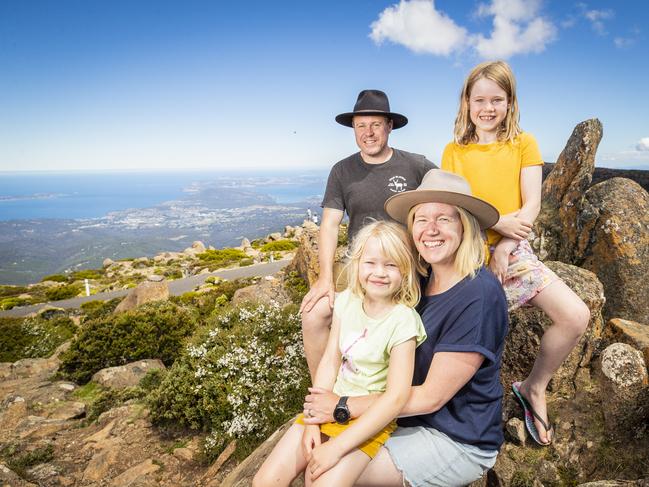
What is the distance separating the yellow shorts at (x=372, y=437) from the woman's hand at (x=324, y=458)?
16 centimetres

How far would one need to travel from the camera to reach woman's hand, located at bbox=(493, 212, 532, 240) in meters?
3.27

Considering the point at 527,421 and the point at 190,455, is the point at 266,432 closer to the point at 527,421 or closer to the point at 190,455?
the point at 190,455

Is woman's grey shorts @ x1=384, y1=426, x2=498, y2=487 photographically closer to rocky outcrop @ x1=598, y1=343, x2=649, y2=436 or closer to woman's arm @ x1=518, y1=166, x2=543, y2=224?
rocky outcrop @ x1=598, y1=343, x2=649, y2=436

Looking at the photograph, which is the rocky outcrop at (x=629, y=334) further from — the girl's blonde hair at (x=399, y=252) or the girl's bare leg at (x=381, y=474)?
the girl's bare leg at (x=381, y=474)

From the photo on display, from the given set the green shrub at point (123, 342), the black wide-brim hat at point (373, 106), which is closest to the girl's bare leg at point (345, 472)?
the black wide-brim hat at point (373, 106)

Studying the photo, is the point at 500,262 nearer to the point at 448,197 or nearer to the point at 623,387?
the point at 448,197

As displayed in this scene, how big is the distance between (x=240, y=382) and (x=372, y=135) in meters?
3.78

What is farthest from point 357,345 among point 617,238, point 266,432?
point 617,238

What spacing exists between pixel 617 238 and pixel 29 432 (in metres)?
9.34

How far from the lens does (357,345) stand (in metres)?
2.86

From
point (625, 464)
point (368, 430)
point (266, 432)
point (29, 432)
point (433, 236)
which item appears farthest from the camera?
point (29, 432)

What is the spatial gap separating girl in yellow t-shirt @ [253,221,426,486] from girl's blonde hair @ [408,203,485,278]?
1.09ft

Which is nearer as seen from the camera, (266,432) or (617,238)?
(617,238)

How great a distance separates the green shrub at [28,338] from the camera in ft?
47.6
